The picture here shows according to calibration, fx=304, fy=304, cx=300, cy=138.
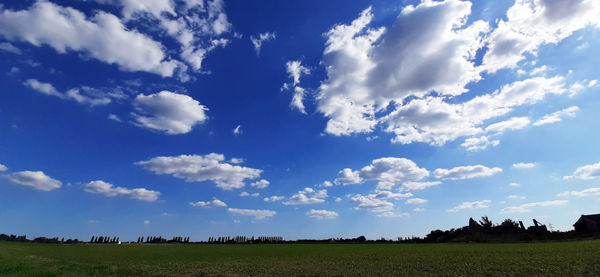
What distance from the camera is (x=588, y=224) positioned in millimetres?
76688

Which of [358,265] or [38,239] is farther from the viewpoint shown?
[38,239]

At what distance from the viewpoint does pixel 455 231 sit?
88.2 m

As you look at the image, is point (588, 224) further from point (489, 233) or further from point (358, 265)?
point (358, 265)

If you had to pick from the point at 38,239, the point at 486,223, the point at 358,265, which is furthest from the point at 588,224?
the point at 38,239

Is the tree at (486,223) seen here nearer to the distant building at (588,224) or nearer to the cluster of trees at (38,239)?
the distant building at (588,224)

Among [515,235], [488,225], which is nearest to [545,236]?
[515,235]

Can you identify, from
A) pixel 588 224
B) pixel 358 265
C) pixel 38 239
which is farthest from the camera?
pixel 38 239

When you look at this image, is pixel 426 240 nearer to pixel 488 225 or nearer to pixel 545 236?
pixel 488 225

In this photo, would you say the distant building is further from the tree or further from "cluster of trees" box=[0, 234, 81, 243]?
"cluster of trees" box=[0, 234, 81, 243]

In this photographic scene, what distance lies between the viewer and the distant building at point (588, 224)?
74213 millimetres

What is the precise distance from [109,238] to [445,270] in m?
165

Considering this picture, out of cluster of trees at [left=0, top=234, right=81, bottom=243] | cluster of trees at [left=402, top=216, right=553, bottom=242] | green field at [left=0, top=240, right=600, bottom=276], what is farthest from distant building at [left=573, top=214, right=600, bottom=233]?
cluster of trees at [left=0, top=234, right=81, bottom=243]

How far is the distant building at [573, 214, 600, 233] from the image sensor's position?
74.2 meters

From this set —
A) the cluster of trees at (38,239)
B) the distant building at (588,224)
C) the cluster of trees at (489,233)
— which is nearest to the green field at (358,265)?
the cluster of trees at (489,233)
